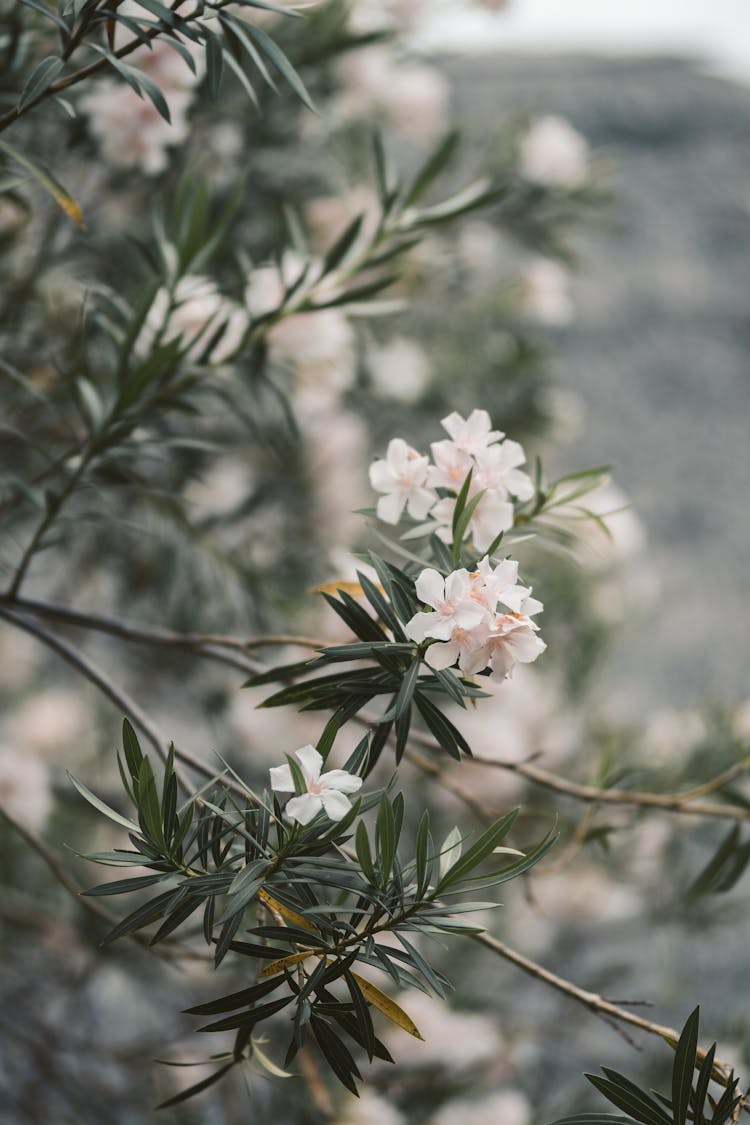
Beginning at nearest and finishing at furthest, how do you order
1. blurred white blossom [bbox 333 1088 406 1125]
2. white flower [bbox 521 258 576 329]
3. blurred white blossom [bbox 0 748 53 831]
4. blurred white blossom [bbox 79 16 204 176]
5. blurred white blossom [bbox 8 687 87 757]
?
1. blurred white blossom [bbox 79 16 204 176]
2. blurred white blossom [bbox 333 1088 406 1125]
3. blurred white blossom [bbox 0 748 53 831]
4. blurred white blossom [bbox 8 687 87 757]
5. white flower [bbox 521 258 576 329]

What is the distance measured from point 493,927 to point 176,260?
3.24ft

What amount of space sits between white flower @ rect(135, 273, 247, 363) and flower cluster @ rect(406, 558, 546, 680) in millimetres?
326

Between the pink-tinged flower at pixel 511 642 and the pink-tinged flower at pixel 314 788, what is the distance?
7 centimetres

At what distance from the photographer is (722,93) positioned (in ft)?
8.71

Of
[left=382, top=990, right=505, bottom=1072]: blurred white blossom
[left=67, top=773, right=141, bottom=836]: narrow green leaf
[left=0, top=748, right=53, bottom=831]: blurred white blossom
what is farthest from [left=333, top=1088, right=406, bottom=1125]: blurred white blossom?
[left=67, top=773, right=141, bottom=836]: narrow green leaf

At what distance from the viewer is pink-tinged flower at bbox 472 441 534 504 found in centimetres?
46

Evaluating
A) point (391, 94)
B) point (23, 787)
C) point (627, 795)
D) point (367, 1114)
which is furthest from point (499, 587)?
point (391, 94)

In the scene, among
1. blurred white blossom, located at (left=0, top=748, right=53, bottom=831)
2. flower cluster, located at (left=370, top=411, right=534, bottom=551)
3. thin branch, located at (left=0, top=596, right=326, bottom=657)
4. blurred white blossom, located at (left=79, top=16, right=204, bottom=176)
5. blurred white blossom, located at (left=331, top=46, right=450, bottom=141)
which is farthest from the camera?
blurred white blossom, located at (left=331, top=46, right=450, bottom=141)

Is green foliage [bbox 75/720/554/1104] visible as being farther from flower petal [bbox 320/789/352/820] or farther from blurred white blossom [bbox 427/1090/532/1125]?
blurred white blossom [bbox 427/1090/532/1125]

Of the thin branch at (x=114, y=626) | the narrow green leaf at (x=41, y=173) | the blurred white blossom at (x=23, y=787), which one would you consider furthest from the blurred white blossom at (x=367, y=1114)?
the narrow green leaf at (x=41, y=173)

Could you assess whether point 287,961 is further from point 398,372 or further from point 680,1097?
point 398,372

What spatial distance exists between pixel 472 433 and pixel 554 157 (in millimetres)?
939

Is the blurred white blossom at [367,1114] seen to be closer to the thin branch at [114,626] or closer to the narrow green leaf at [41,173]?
the thin branch at [114,626]

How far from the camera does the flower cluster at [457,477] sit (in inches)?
17.9
